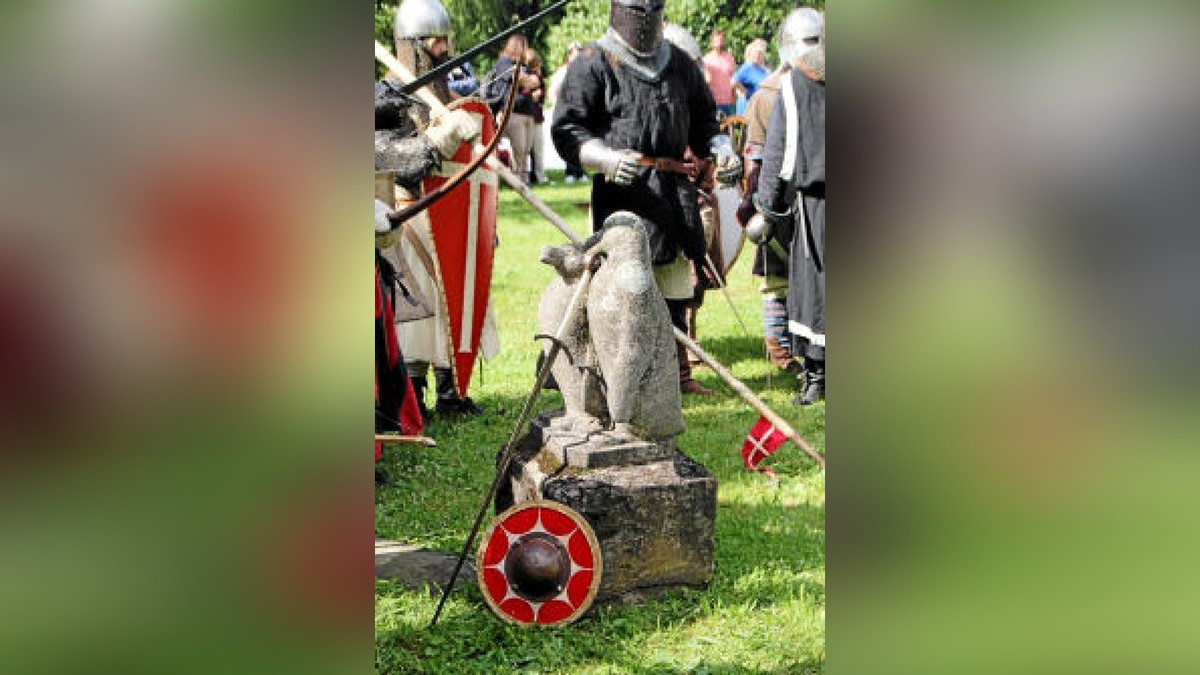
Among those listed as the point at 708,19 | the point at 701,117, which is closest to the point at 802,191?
the point at 701,117

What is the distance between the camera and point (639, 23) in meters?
5.51

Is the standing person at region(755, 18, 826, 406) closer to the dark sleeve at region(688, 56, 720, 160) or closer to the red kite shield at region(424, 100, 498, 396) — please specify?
the dark sleeve at region(688, 56, 720, 160)

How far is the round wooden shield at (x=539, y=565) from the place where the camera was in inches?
147

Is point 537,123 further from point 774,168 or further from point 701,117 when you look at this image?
point 701,117

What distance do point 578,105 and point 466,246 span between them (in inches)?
36.2

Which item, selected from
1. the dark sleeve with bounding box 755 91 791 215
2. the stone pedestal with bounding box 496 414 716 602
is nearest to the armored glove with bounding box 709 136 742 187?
the dark sleeve with bounding box 755 91 791 215

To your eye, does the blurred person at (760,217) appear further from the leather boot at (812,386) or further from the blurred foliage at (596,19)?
the blurred foliage at (596,19)

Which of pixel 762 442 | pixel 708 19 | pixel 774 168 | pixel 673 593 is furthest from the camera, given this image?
pixel 708 19

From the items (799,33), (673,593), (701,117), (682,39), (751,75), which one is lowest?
(673,593)

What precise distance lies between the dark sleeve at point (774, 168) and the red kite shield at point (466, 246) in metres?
1.46
